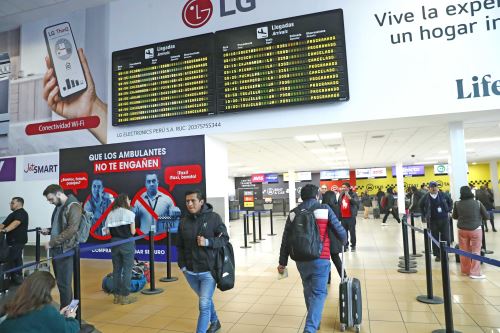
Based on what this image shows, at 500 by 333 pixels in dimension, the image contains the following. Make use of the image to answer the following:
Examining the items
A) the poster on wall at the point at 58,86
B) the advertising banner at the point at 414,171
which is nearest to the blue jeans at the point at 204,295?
the poster on wall at the point at 58,86

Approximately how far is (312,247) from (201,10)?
206 inches

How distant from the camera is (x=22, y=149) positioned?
307 inches

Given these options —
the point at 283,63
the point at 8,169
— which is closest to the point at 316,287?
the point at 283,63

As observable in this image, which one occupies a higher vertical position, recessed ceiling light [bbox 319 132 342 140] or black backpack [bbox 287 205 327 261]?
recessed ceiling light [bbox 319 132 342 140]

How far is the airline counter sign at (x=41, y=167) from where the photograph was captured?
24.4ft

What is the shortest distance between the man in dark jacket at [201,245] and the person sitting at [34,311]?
1.27m

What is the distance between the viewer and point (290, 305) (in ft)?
14.4

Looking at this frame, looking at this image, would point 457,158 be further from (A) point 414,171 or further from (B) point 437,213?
(A) point 414,171

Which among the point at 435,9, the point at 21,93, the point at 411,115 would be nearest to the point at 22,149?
the point at 21,93

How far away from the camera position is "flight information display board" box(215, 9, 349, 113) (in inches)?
220

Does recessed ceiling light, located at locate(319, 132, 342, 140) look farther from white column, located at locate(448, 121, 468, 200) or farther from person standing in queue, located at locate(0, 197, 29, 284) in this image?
person standing in queue, located at locate(0, 197, 29, 284)

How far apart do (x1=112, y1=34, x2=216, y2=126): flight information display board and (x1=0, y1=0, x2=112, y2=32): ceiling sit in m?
1.63

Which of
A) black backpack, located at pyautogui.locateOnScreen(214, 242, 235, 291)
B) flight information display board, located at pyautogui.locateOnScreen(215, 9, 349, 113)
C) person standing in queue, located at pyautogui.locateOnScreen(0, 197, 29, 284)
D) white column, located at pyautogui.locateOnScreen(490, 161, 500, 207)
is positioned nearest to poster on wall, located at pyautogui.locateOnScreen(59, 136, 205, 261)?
flight information display board, located at pyautogui.locateOnScreen(215, 9, 349, 113)

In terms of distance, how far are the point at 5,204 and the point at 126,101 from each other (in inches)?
154
